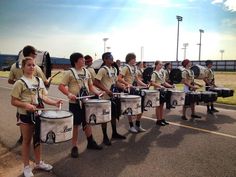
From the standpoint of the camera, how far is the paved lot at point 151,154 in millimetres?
5371

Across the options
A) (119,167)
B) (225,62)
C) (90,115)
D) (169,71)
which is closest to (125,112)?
(90,115)

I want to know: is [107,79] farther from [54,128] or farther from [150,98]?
[54,128]

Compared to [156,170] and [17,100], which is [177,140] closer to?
[156,170]

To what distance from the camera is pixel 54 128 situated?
15.6 feet

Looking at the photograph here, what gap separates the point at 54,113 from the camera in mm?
5027

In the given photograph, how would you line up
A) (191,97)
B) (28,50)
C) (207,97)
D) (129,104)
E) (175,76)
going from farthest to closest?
1. (175,76)
2. (207,97)
3. (191,97)
4. (129,104)
5. (28,50)

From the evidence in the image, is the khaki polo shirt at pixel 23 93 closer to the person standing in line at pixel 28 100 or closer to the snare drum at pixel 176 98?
the person standing in line at pixel 28 100

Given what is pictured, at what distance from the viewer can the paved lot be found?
5.37 meters

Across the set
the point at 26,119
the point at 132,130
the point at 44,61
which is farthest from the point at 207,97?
the point at 26,119

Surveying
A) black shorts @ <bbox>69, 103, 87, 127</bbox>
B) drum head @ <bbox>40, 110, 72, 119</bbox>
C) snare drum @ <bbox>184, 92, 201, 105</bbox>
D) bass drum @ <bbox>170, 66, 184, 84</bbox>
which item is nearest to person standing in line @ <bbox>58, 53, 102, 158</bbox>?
black shorts @ <bbox>69, 103, 87, 127</bbox>

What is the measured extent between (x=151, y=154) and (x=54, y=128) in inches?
93.4

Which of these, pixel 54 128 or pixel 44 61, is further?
pixel 44 61

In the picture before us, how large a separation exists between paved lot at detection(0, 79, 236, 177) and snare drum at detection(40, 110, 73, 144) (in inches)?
30.2

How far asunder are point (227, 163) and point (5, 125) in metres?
6.10
